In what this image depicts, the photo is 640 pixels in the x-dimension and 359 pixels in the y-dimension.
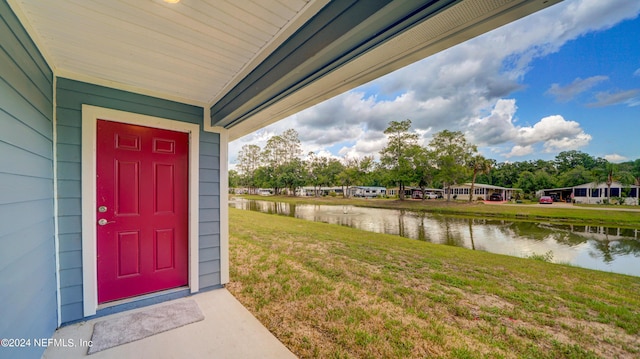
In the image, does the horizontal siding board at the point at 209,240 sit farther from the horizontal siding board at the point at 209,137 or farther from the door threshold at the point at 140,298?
the horizontal siding board at the point at 209,137

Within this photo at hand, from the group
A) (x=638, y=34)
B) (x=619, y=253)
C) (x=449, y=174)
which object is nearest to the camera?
(x=619, y=253)

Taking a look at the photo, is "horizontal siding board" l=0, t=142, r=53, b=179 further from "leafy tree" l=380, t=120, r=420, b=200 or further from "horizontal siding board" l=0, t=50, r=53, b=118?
"leafy tree" l=380, t=120, r=420, b=200

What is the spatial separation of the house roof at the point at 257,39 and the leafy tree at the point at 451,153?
21809mm

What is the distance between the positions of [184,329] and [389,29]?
262cm

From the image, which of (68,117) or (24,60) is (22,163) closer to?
(24,60)

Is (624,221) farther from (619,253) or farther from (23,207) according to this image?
(23,207)

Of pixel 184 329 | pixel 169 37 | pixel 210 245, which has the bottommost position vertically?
pixel 184 329

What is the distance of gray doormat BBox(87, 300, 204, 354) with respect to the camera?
5.76 feet

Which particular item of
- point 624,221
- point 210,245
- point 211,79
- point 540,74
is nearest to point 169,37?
point 211,79

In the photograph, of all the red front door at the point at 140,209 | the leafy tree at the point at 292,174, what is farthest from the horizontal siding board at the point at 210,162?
the leafy tree at the point at 292,174

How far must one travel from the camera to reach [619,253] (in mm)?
5730

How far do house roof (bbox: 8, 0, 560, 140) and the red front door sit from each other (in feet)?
2.00

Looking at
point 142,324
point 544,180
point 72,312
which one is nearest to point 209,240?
point 142,324

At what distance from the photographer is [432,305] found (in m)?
2.48
